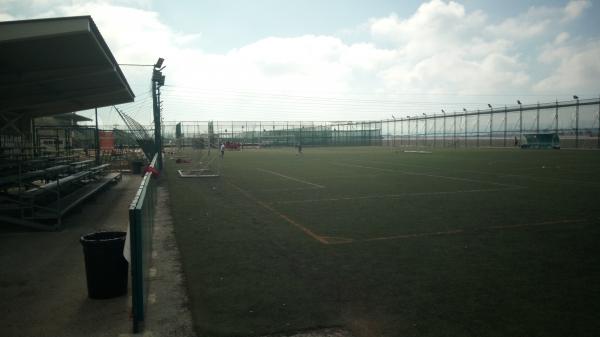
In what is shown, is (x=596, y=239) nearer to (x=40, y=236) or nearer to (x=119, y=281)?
(x=119, y=281)

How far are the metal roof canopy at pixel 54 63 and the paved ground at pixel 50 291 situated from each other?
3.66 m

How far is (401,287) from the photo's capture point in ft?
18.3

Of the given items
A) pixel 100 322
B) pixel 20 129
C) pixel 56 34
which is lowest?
pixel 100 322

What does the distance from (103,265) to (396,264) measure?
4.09 m

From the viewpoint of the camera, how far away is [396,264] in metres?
6.55

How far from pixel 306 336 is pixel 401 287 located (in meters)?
1.80

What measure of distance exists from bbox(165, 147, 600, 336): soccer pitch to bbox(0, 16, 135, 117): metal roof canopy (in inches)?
166

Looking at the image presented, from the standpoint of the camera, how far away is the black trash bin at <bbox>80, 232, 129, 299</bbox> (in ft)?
17.5

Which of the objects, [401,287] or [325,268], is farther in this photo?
[325,268]

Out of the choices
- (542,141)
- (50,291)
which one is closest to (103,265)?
(50,291)

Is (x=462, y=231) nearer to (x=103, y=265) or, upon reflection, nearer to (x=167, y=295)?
(x=167, y=295)

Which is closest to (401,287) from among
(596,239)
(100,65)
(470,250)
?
(470,250)

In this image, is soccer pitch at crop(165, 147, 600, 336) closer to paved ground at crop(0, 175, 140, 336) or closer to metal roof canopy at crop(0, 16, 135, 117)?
paved ground at crop(0, 175, 140, 336)

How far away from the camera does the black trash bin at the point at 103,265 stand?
5332 mm
